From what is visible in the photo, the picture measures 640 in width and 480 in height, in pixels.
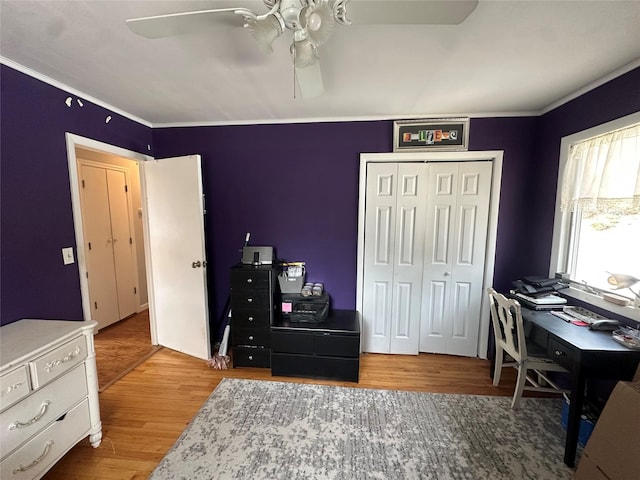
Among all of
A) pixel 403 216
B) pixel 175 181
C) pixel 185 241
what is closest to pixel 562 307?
pixel 403 216

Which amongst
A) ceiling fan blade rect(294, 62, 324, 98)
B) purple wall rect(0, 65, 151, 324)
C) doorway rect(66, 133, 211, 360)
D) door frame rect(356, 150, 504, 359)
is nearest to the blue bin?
door frame rect(356, 150, 504, 359)

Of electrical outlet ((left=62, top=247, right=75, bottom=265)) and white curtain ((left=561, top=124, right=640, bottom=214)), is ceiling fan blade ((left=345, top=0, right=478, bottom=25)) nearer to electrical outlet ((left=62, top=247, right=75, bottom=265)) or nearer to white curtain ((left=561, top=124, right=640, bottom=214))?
white curtain ((left=561, top=124, right=640, bottom=214))

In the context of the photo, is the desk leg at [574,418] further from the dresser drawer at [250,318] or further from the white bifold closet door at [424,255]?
the dresser drawer at [250,318]

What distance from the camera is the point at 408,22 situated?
0.97 m

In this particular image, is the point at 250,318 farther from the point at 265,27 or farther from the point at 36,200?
the point at 265,27

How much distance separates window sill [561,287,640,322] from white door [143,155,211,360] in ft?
10.2

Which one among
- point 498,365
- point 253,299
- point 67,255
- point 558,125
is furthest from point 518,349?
point 67,255

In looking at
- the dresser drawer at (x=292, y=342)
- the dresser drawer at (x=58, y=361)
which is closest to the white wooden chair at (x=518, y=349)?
the dresser drawer at (x=292, y=342)

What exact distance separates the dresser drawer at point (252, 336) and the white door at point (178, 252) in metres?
0.34

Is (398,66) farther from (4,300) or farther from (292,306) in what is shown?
(4,300)

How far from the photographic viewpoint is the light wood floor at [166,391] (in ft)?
5.19

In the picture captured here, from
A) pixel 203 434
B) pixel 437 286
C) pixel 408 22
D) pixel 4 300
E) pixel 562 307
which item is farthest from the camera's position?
pixel 437 286

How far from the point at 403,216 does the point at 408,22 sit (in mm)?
1839

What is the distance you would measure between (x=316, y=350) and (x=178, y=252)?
1.66 metres
